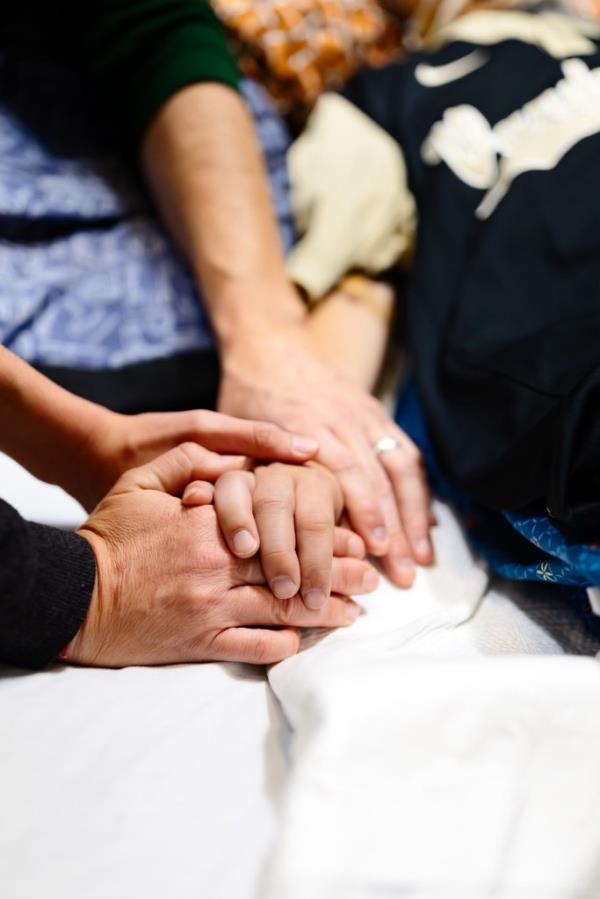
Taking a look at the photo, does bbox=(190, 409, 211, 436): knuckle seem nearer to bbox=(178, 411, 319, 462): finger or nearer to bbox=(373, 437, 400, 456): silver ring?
bbox=(178, 411, 319, 462): finger

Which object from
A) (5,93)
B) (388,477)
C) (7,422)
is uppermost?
(5,93)

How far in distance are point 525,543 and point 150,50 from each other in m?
0.71

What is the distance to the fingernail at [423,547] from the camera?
663 mm

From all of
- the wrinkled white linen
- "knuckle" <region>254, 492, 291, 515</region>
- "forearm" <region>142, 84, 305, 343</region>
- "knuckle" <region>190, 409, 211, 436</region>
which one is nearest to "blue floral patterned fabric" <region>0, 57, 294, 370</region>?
"forearm" <region>142, 84, 305, 343</region>

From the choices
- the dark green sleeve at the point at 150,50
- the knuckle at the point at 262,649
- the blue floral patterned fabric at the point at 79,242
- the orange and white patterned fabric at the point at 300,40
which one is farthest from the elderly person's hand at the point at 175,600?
the orange and white patterned fabric at the point at 300,40

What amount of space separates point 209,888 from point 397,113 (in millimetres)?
850

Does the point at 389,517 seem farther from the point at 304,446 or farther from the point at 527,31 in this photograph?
the point at 527,31

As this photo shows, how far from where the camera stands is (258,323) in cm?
79

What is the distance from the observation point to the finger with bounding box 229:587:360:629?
1.84ft

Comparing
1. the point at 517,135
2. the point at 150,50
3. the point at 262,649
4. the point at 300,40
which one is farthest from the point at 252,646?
the point at 300,40

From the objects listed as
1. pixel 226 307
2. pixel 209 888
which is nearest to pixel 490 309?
pixel 226 307

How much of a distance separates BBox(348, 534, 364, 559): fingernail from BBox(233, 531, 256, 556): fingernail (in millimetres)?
95

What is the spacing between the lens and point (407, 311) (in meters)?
0.81

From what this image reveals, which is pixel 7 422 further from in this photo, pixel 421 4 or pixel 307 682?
pixel 421 4
